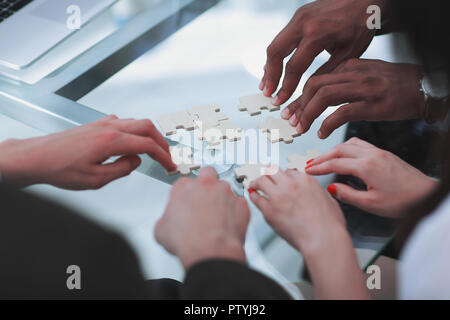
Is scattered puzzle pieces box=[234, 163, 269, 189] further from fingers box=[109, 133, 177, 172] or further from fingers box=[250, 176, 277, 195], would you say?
fingers box=[109, 133, 177, 172]

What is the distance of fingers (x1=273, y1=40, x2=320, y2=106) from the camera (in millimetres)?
1513

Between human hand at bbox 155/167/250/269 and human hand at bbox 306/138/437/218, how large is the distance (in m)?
Answer: 0.27

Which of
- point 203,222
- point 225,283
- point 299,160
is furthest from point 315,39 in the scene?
point 225,283

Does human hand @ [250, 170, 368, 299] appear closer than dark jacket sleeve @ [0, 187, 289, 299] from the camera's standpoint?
No

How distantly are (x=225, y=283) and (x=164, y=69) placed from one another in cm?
105

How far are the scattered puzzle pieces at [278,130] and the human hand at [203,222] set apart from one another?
0.36 meters

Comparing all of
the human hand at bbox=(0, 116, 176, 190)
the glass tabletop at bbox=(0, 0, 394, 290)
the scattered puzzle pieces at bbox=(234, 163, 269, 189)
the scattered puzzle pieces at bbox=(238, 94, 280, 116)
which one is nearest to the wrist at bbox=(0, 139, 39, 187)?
the human hand at bbox=(0, 116, 176, 190)

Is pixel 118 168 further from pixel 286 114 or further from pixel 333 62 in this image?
pixel 333 62

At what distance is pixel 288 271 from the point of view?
1.10 meters

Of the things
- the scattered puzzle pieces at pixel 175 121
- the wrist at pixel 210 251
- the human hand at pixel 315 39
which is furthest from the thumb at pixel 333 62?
the wrist at pixel 210 251

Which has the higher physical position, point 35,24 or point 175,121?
point 35,24

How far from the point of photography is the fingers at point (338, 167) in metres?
1.21

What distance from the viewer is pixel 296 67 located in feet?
4.99
